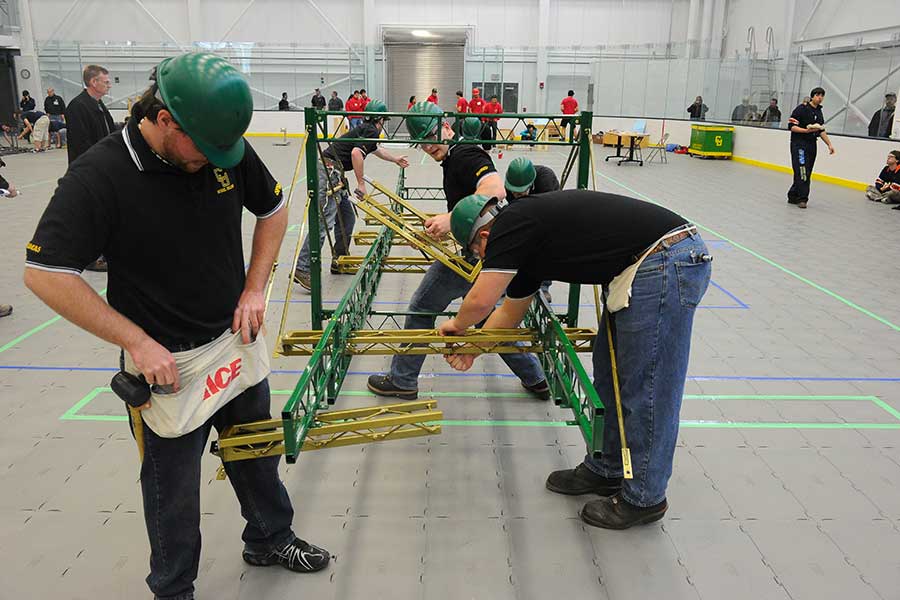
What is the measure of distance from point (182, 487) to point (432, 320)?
2693 millimetres

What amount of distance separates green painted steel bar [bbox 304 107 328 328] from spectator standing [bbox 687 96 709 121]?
877 inches

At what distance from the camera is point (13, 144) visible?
21719 mm

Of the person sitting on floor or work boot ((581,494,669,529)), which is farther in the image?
the person sitting on floor

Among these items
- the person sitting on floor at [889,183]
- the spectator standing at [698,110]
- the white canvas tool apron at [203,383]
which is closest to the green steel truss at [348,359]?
the white canvas tool apron at [203,383]

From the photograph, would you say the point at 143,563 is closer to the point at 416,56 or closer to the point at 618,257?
the point at 618,257

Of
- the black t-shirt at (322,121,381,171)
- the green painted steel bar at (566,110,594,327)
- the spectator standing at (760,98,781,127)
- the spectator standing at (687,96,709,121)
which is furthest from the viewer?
the spectator standing at (687,96,709,121)

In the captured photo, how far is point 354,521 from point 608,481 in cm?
144

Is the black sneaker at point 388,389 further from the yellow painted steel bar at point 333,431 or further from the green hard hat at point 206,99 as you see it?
the green hard hat at point 206,99

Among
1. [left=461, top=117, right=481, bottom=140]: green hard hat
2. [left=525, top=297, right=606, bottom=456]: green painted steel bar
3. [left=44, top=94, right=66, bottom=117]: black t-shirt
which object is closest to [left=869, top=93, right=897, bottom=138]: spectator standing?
[left=461, top=117, right=481, bottom=140]: green hard hat

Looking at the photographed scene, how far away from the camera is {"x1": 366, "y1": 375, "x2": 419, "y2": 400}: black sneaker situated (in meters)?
4.96

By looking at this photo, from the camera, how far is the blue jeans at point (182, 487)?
2477mm

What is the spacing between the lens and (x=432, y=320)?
16.4ft

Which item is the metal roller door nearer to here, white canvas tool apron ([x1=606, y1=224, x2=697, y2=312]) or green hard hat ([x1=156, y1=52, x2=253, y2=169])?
white canvas tool apron ([x1=606, y1=224, x2=697, y2=312])

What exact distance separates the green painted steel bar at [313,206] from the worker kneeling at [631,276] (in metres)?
1.84
